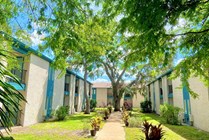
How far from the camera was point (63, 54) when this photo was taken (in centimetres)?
634

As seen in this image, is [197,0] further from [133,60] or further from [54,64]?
[54,64]

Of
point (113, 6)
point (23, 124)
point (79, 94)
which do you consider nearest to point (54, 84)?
point (23, 124)

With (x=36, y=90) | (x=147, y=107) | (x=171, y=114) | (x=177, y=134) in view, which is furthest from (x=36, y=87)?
(x=147, y=107)

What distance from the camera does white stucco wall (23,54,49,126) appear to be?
55.0 feet

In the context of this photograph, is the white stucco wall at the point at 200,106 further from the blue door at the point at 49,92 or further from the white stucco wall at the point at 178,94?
the blue door at the point at 49,92

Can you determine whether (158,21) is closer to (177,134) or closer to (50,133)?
(177,134)

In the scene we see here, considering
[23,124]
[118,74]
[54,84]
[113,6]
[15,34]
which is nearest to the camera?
[113,6]

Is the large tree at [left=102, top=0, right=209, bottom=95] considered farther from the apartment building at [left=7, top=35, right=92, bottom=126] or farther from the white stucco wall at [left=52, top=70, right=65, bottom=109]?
the white stucco wall at [left=52, top=70, right=65, bottom=109]

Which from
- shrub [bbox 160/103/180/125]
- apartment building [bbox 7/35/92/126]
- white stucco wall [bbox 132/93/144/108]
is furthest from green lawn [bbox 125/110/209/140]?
white stucco wall [bbox 132/93/144/108]

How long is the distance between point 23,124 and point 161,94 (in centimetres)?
2181

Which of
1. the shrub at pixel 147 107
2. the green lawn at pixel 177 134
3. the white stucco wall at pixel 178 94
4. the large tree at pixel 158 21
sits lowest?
the green lawn at pixel 177 134

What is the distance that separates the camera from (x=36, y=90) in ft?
59.8

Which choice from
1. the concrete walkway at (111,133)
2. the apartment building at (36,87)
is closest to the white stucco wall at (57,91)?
the apartment building at (36,87)

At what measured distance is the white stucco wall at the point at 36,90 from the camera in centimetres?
1677
